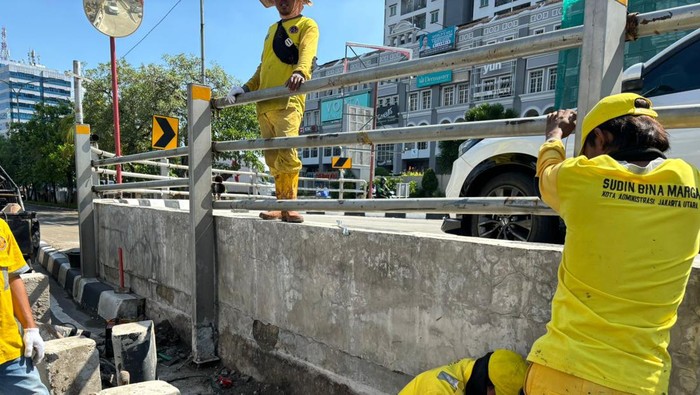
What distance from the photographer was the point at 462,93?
131 feet

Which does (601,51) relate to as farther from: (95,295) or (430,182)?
(430,182)

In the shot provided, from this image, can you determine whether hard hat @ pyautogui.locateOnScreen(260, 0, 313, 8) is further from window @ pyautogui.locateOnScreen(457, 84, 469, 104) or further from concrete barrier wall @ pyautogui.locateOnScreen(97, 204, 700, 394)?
window @ pyautogui.locateOnScreen(457, 84, 469, 104)

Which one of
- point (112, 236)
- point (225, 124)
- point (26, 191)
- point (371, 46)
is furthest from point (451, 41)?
point (26, 191)

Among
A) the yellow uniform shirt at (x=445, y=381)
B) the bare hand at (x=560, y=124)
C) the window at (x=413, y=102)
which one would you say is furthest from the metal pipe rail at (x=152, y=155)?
the window at (x=413, y=102)

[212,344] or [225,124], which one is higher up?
[225,124]

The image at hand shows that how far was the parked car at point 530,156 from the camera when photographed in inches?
137

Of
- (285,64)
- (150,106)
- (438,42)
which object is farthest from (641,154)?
(438,42)

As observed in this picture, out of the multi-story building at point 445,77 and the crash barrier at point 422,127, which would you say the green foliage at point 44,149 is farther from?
the multi-story building at point 445,77

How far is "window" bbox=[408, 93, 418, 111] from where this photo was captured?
44.4 m

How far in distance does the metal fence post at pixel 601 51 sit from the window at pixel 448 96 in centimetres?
4075

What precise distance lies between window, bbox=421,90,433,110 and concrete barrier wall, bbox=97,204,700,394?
4105 cm

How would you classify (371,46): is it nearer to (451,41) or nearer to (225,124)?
(225,124)

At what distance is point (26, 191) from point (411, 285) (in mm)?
60107

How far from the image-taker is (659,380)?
131 cm
